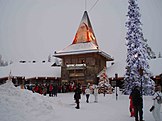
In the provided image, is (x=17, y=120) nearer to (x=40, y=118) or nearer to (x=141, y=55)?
(x=40, y=118)

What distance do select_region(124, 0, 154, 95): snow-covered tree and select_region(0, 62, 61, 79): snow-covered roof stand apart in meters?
18.4

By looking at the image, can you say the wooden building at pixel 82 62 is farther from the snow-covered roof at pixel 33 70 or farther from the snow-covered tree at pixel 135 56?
the snow-covered tree at pixel 135 56

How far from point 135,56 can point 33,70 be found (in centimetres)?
2551

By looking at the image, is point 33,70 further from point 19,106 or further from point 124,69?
point 19,106

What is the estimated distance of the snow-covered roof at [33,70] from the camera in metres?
41.3

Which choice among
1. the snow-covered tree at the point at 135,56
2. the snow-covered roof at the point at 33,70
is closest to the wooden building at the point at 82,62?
the snow-covered roof at the point at 33,70

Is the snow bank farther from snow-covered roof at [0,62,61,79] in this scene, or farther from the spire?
the spire

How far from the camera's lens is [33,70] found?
44.2 m

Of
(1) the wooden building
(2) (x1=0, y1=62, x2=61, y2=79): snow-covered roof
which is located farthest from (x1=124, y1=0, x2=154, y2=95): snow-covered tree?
(2) (x1=0, y1=62, x2=61, y2=79): snow-covered roof

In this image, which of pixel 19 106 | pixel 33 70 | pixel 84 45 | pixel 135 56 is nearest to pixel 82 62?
pixel 84 45

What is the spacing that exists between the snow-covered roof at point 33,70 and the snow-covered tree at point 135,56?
1842 centimetres

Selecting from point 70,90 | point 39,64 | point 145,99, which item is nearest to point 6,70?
point 39,64

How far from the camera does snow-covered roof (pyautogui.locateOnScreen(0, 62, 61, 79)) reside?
136 feet

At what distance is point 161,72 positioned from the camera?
32812 millimetres
